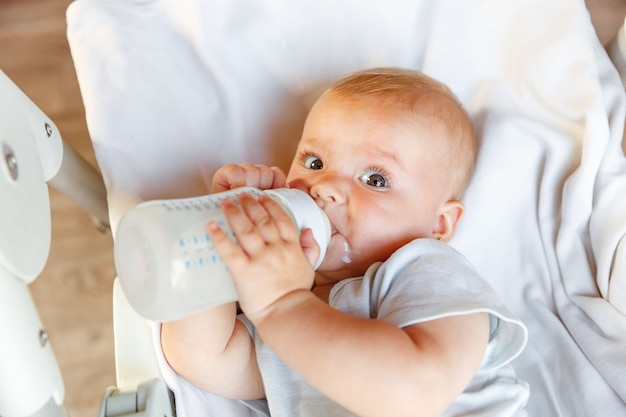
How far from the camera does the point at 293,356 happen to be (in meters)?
0.61

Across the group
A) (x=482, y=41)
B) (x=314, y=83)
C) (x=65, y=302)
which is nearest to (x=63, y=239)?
(x=65, y=302)

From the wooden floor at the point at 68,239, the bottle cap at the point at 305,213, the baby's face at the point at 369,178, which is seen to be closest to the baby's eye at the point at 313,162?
the baby's face at the point at 369,178

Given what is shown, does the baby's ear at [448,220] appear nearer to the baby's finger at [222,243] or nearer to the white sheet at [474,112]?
the white sheet at [474,112]

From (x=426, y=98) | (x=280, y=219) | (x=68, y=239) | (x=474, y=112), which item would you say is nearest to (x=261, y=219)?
(x=280, y=219)

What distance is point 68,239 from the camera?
4.53 ft

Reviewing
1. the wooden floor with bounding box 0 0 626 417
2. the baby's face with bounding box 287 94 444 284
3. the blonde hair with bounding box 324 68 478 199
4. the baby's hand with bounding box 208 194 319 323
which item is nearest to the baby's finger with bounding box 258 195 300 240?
the baby's hand with bounding box 208 194 319 323

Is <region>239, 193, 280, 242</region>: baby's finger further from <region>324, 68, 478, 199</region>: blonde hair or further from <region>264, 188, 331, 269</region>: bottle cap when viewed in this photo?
<region>324, 68, 478, 199</region>: blonde hair

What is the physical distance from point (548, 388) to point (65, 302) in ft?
2.99

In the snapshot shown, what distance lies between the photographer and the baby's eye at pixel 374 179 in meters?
0.77

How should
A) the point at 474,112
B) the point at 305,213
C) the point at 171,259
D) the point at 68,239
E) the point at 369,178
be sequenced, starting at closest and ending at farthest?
the point at 171,259
the point at 305,213
the point at 369,178
the point at 474,112
the point at 68,239

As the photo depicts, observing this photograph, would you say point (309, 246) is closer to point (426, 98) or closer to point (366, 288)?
point (366, 288)

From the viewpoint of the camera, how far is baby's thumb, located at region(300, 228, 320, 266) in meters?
0.64

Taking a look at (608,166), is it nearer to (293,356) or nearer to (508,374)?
(508,374)

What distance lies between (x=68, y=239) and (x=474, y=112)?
0.87 meters
